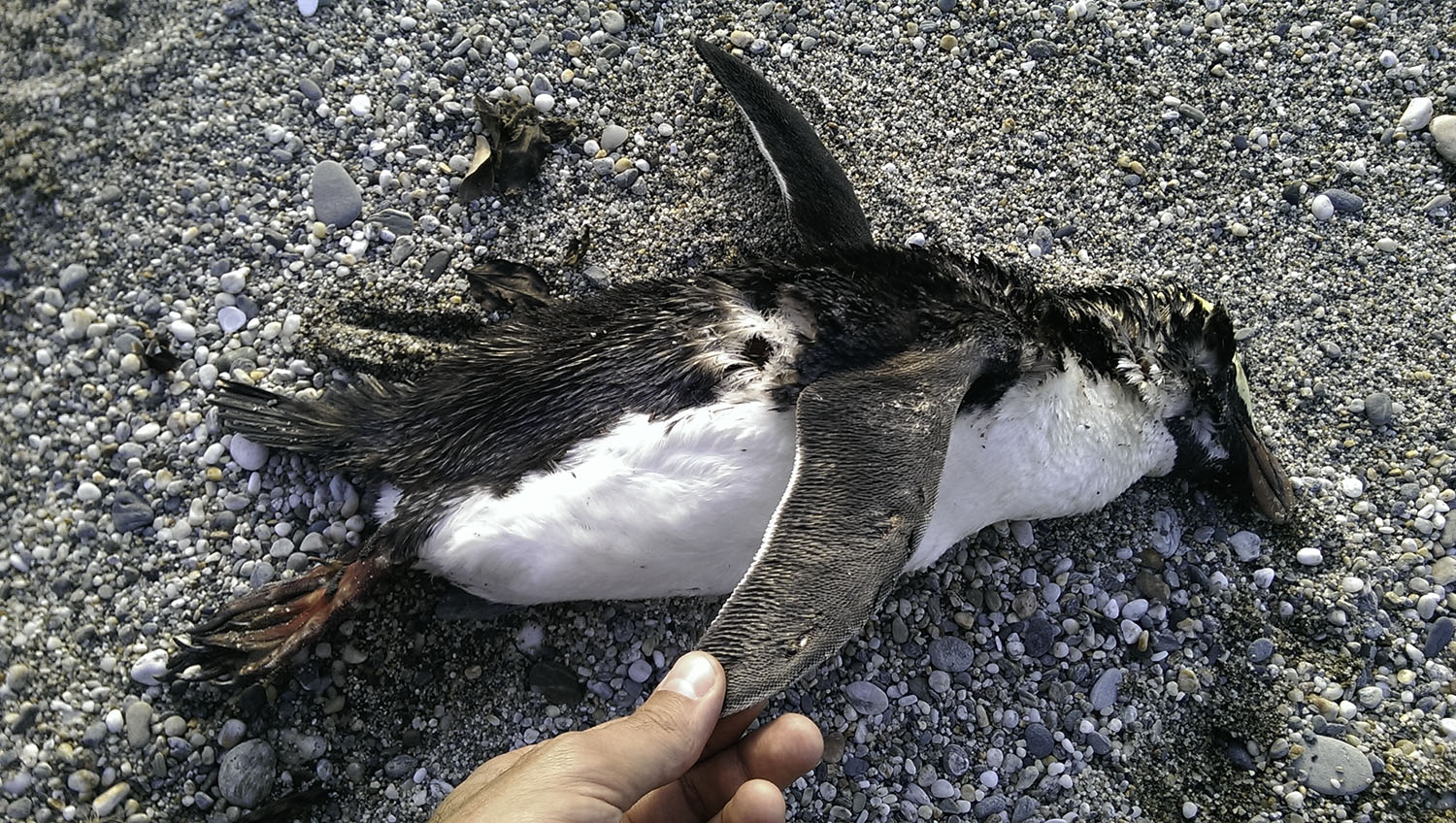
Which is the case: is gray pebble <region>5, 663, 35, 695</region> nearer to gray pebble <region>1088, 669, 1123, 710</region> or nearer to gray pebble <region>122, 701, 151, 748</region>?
gray pebble <region>122, 701, 151, 748</region>

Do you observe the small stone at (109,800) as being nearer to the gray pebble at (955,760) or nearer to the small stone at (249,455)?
the small stone at (249,455)

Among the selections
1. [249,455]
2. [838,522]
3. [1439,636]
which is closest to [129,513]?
[249,455]

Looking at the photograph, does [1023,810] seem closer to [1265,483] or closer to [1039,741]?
[1039,741]

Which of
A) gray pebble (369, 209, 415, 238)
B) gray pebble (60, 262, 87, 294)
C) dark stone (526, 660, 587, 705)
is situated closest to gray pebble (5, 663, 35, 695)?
Answer: gray pebble (60, 262, 87, 294)

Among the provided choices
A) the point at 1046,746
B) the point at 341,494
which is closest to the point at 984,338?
the point at 1046,746

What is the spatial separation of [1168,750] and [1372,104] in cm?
278

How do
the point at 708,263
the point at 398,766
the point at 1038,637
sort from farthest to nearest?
the point at 708,263
the point at 1038,637
the point at 398,766

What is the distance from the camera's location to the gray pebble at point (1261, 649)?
2896mm

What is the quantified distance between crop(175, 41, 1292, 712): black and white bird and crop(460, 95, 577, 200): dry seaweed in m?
0.82

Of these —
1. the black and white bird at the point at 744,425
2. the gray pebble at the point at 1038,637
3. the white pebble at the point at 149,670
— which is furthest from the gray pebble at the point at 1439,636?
the white pebble at the point at 149,670

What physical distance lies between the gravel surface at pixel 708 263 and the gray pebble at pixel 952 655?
0.01 m

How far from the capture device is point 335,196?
3215 millimetres

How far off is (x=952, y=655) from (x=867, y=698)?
33 cm

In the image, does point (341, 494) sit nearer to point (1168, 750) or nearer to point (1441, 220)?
point (1168, 750)
